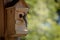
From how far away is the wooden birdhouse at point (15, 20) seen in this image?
46.2 inches

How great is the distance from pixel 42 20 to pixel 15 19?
4.37 ft

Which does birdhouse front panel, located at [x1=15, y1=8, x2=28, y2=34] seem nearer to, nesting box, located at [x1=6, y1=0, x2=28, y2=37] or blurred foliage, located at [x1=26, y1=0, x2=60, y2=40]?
nesting box, located at [x1=6, y1=0, x2=28, y2=37]

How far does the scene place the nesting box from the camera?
46.2 inches

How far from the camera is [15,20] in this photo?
1.18 meters

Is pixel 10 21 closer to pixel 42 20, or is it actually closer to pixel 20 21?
pixel 20 21

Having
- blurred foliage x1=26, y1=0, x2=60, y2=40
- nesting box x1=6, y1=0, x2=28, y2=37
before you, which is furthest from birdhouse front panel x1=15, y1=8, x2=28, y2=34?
blurred foliage x1=26, y1=0, x2=60, y2=40

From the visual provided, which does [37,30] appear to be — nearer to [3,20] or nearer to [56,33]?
[56,33]

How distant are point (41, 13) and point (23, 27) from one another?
1254 mm

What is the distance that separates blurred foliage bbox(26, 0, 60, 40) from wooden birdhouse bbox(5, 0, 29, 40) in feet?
3.14

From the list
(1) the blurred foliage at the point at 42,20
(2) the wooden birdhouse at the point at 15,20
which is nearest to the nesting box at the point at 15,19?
(2) the wooden birdhouse at the point at 15,20

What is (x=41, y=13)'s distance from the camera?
2455mm

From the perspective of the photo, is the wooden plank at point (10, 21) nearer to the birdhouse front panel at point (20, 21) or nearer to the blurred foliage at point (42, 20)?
the birdhouse front panel at point (20, 21)

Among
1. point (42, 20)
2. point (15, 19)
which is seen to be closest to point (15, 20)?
point (15, 19)

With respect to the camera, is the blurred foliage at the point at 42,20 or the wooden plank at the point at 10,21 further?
the blurred foliage at the point at 42,20
